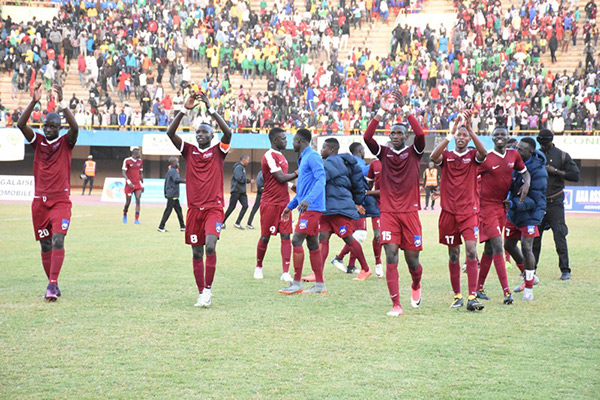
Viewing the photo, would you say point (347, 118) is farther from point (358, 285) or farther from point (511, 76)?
point (358, 285)

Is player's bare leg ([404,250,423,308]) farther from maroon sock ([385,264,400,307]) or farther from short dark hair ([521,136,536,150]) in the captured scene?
short dark hair ([521,136,536,150])

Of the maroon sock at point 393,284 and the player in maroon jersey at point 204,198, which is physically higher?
the player in maroon jersey at point 204,198

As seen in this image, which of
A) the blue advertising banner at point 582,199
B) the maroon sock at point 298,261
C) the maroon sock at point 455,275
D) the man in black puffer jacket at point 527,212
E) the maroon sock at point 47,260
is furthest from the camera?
the blue advertising banner at point 582,199

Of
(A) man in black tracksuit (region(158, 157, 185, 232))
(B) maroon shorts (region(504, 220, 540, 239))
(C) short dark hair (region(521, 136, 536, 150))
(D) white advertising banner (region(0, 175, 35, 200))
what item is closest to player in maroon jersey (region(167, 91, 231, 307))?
(B) maroon shorts (region(504, 220, 540, 239))

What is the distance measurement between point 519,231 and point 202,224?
4.21m

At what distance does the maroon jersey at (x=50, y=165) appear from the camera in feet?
31.6

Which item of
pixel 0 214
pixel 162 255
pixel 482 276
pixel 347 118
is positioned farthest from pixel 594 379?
pixel 347 118

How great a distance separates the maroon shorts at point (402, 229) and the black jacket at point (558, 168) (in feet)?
13.6

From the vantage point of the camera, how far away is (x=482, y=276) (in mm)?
9992

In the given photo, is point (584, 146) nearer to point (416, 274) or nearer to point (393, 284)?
point (416, 274)

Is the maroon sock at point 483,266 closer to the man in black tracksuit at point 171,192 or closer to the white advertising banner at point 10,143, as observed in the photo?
the man in black tracksuit at point 171,192

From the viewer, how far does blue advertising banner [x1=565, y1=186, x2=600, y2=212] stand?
30906 mm

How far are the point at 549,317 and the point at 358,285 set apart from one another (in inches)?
125

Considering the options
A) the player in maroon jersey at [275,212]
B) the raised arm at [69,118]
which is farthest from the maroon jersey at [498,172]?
the raised arm at [69,118]
